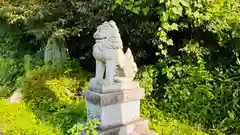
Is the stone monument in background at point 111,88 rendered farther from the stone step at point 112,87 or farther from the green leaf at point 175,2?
the green leaf at point 175,2

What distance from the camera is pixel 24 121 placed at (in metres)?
3.21

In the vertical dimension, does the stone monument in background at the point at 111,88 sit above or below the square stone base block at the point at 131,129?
above

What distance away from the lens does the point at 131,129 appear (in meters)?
2.50

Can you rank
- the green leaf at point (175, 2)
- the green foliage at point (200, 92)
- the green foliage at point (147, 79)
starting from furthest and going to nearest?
1. the green foliage at point (147, 79)
2. the green foliage at point (200, 92)
3. the green leaf at point (175, 2)

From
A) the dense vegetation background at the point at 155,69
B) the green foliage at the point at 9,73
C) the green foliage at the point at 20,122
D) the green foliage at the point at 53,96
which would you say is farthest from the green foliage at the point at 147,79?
the green foliage at the point at 9,73

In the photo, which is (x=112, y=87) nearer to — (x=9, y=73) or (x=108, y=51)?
(x=108, y=51)

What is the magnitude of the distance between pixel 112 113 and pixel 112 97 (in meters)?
0.18

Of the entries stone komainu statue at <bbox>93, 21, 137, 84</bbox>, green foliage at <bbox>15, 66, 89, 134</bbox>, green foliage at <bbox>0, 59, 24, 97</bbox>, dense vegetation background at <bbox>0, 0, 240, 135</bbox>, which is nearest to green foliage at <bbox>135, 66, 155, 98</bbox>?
dense vegetation background at <bbox>0, 0, 240, 135</bbox>

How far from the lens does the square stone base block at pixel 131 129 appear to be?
230 centimetres

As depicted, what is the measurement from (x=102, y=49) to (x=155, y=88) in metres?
1.84

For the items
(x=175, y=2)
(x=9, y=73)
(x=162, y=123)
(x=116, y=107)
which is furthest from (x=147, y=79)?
(x=9, y=73)

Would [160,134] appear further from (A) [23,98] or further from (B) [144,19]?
(A) [23,98]

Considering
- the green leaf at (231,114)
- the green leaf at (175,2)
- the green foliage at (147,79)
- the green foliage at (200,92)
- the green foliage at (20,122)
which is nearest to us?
the green leaf at (175,2)

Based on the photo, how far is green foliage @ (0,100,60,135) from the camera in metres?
2.94
